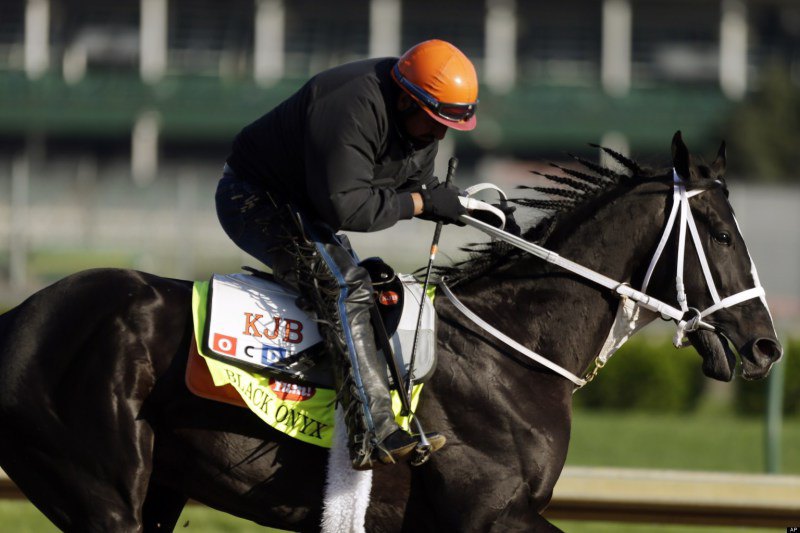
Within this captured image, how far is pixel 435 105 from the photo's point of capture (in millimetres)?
4145

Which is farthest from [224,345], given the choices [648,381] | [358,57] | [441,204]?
[358,57]

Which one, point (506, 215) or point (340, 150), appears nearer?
point (340, 150)

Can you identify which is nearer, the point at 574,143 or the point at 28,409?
the point at 28,409

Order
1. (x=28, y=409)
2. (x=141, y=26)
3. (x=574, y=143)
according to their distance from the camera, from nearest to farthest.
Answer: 1. (x=28, y=409)
2. (x=574, y=143)
3. (x=141, y=26)

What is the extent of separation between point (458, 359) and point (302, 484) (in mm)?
719

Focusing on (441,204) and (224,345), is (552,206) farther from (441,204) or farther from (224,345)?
(224,345)

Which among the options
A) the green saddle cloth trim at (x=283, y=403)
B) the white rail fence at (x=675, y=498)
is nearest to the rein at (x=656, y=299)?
the green saddle cloth trim at (x=283, y=403)

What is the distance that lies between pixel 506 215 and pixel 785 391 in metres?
9.71

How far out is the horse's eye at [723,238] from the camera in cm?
427

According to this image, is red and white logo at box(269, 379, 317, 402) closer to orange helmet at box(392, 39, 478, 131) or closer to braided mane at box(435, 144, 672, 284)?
braided mane at box(435, 144, 672, 284)

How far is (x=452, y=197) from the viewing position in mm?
4355

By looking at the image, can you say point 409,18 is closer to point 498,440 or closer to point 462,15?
point 462,15

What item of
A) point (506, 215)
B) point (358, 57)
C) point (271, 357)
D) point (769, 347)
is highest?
point (506, 215)

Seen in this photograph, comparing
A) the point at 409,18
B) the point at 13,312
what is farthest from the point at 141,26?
the point at 13,312
